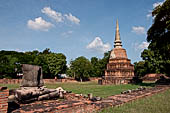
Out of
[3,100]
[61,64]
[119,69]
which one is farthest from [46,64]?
[3,100]

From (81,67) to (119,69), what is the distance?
15.4m

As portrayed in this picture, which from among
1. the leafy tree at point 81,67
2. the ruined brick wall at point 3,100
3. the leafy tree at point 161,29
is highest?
the leafy tree at point 161,29

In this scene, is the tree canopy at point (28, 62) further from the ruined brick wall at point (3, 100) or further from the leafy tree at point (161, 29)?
Result: the ruined brick wall at point (3, 100)

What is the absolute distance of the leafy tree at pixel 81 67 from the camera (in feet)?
143

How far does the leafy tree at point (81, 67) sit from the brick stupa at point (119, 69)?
12.4 metres

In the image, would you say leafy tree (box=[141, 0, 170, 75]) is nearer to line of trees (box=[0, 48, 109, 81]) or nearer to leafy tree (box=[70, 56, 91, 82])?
leafy tree (box=[70, 56, 91, 82])

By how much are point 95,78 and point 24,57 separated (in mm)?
23802

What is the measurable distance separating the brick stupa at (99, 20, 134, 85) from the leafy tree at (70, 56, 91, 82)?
40.7ft

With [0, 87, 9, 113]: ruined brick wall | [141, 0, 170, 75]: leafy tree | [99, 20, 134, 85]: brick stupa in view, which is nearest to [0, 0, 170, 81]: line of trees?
[99, 20, 134, 85]: brick stupa

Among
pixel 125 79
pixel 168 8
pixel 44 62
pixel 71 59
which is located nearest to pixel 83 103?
pixel 168 8

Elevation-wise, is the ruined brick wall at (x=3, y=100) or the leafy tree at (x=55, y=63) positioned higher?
the leafy tree at (x=55, y=63)

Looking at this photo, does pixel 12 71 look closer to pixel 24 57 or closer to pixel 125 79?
pixel 24 57

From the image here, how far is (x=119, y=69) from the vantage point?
99.3 feet

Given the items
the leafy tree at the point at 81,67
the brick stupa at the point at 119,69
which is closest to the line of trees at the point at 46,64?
the leafy tree at the point at 81,67
